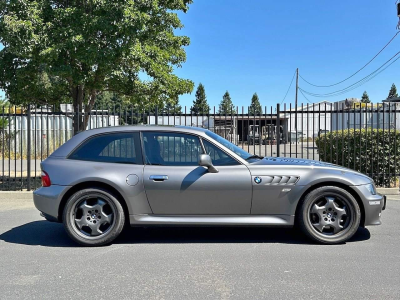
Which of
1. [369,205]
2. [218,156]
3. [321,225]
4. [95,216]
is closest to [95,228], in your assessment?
[95,216]

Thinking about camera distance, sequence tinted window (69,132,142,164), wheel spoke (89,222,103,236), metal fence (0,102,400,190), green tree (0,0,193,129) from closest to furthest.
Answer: wheel spoke (89,222,103,236), tinted window (69,132,142,164), green tree (0,0,193,129), metal fence (0,102,400,190)

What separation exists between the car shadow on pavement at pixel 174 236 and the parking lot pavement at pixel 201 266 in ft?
0.05

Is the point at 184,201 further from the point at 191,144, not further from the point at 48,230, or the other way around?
the point at 48,230

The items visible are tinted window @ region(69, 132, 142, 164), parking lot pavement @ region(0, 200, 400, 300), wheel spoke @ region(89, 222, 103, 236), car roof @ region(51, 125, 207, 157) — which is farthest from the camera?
car roof @ region(51, 125, 207, 157)

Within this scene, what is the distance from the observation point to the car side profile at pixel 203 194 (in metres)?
5.09

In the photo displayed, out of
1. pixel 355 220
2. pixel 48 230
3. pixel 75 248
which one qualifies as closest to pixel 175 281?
pixel 75 248

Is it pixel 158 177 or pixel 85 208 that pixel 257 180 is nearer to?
pixel 158 177

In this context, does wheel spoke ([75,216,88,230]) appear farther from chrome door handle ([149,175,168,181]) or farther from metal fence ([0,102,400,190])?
metal fence ([0,102,400,190])

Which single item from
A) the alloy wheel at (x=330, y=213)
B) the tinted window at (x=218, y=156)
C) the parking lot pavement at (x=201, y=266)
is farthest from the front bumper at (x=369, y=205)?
the tinted window at (x=218, y=156)

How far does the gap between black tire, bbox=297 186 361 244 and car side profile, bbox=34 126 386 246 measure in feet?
0.04

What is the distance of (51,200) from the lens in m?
5.22

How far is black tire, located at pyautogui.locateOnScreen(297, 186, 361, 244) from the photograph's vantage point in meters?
5.09

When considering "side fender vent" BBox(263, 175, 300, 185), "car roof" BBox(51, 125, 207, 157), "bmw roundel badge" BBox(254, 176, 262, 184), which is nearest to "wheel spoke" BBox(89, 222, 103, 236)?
"car roof" BBox(51, 125, 207, 157)

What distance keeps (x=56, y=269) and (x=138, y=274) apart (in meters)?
0.99
